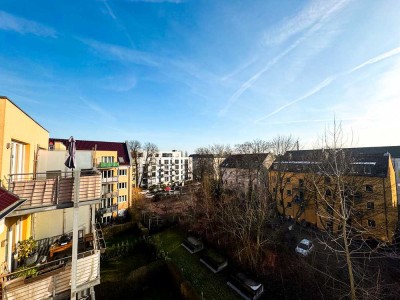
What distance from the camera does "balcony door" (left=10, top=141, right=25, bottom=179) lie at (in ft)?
27.0

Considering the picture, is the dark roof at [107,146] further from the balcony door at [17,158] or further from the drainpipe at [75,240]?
the drainpipe at [75,240]

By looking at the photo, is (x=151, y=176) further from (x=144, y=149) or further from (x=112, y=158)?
(x=112, y=158)

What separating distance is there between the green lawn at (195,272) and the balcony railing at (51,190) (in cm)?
1159

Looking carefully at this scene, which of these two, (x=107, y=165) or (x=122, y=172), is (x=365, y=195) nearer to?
(x=107, y=165)

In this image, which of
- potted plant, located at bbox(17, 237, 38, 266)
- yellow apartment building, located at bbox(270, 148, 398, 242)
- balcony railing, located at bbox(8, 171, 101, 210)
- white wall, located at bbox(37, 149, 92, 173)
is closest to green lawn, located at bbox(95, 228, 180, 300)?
potted plant, located at bbox(17, 237, 38, 266)

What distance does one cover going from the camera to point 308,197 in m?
24.8

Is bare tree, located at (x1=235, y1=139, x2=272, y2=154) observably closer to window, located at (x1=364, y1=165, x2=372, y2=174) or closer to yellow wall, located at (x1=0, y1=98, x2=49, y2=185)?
window, located at (x1=364, y1=165, x2=372, y2=174)

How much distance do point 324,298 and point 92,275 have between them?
14.5 meters

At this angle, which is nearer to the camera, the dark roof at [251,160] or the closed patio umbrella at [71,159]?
the closed patio umbrella at [71,159]

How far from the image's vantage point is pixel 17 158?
Result: 891 centimetres

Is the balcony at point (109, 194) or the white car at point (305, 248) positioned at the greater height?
the balcony at point (109, 194)

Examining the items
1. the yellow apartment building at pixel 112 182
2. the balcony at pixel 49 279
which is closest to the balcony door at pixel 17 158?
the balcony at pixel 49 279

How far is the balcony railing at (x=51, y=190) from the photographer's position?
7152mm

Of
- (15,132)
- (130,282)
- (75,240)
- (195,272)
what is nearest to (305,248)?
(195,272)
